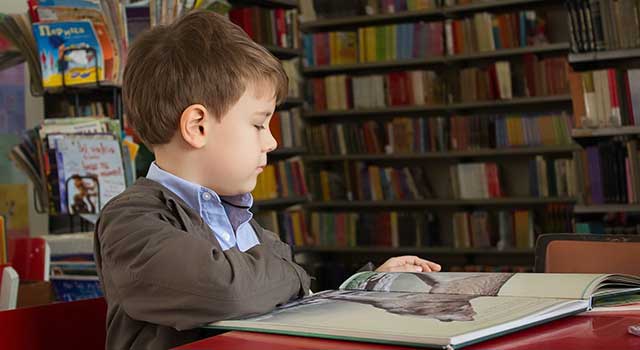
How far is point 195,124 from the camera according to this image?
1053 millimetres

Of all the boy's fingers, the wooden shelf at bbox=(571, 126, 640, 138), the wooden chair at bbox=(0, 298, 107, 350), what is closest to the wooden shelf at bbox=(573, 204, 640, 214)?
the wooden shelf at bbox=(571, 126, 640, 138)

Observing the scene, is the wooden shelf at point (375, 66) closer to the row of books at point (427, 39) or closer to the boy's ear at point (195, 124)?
the row of books at point (427, 39)

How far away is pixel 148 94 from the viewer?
1072 millimetres

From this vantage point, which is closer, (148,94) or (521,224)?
(148,94)

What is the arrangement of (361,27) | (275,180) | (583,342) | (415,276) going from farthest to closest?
(361,27) < (275,180) < (415,276) < (583,342)

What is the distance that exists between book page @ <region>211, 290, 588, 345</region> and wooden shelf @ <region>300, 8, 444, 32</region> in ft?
16.3

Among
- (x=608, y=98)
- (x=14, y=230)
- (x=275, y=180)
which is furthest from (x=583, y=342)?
(x=275, y=180)

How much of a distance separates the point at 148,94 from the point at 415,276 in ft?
1.31

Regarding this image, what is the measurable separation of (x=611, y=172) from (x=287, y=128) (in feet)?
7.28

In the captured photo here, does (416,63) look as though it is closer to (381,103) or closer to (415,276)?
(381,103)

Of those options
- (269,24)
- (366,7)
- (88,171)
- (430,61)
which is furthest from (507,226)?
(88,171)

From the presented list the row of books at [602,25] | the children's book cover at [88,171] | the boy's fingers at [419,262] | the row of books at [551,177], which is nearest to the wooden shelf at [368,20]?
the row of books at [551,177]

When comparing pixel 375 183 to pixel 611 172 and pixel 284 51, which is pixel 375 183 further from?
pixel 611 172

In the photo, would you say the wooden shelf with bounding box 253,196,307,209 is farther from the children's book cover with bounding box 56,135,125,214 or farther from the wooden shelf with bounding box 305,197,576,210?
the children's book cover with bounding box 56,135,125,214
